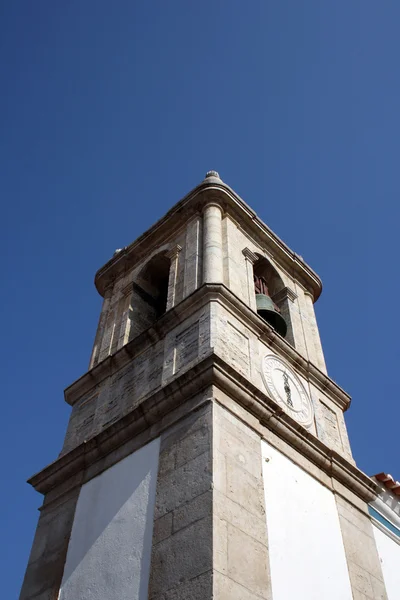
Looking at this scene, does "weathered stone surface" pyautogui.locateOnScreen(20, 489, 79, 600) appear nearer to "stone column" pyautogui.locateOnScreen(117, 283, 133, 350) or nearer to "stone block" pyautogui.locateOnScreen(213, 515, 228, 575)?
"stone block" pyautogui.locateOnScreen(213, 515, 228, 575)

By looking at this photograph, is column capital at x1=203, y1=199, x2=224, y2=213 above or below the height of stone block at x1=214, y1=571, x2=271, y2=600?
above

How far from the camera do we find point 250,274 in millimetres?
10398

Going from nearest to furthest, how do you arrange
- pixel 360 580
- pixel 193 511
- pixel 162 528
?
pixel 193 511, pixel 162 528, pixel 360 580

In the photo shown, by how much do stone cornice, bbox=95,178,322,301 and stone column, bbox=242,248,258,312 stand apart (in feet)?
2.76

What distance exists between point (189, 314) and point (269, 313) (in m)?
1.98

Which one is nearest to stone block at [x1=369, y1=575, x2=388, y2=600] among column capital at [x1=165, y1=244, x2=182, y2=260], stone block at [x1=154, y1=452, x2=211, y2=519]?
stone block at [x1=154, y1=452, x2=211, y2=519]

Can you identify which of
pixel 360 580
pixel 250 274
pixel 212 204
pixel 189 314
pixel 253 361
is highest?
pixel 212 204

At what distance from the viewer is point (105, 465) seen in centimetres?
797

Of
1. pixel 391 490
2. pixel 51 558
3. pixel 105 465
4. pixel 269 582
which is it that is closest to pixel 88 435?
pixel 105 465

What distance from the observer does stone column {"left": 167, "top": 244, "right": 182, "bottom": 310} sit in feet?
32.4

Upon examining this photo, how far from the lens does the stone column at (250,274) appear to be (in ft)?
32.2

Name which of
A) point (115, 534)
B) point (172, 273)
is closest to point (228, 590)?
point (115, 534)

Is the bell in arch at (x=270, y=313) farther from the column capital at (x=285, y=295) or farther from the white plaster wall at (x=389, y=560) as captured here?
the white plaster wall at (x=389, y=560)

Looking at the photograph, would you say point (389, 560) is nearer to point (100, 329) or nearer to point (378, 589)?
point (378, 589)
